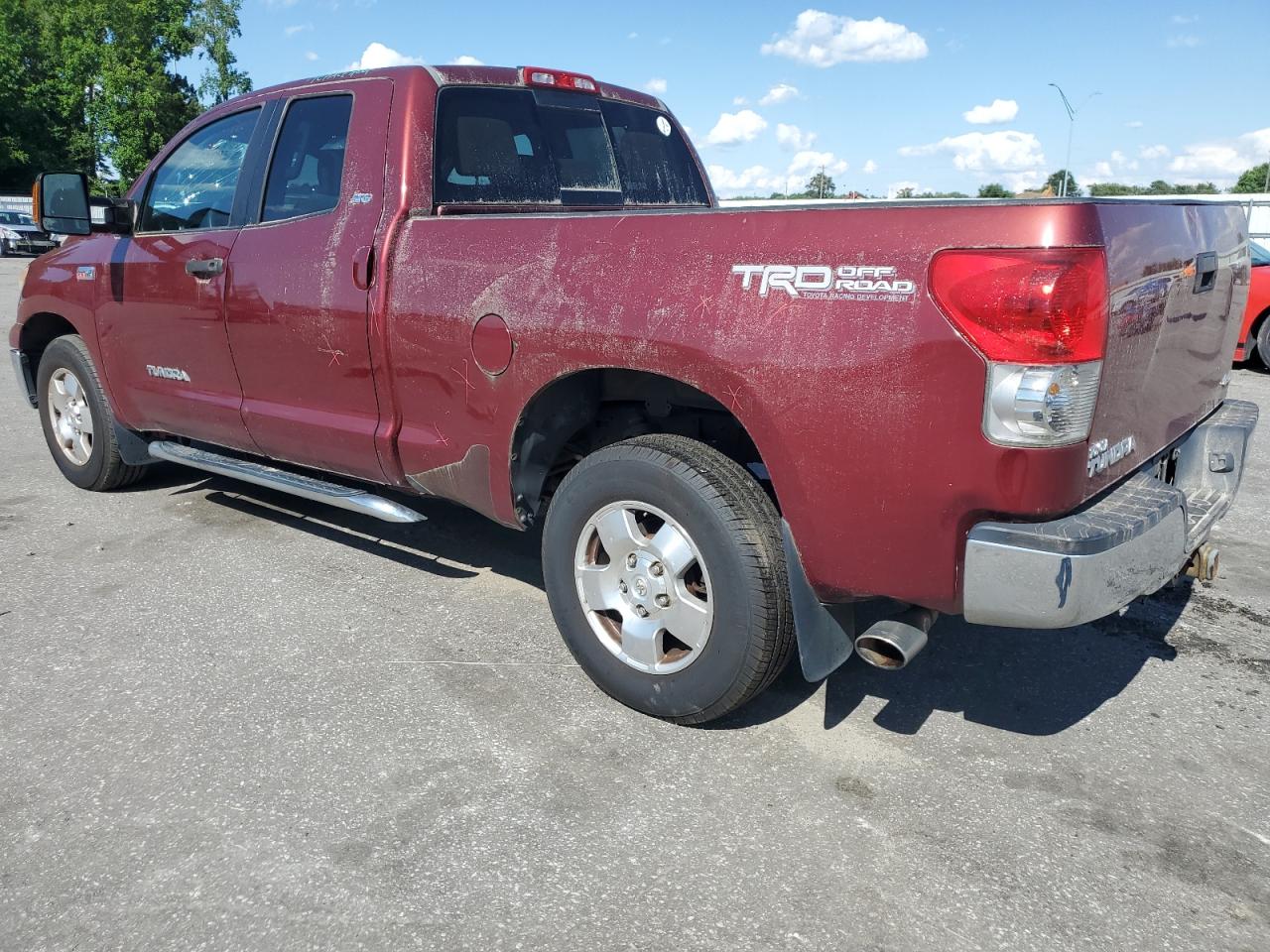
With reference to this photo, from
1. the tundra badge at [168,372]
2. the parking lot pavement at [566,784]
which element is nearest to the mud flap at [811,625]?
the parking lot pavement at [566,784]

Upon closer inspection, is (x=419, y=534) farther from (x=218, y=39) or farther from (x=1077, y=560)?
(x=218, y=39)

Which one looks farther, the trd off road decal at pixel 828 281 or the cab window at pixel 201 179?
the cab window at pixel 201 179

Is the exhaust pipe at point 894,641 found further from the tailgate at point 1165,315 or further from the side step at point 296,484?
the side step at point 296,484

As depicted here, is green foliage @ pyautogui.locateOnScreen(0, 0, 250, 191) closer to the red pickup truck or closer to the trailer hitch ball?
the red pickup truck

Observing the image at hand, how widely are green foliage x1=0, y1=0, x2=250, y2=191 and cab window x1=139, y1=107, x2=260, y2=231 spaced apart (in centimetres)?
4488

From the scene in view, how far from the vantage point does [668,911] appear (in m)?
2.31

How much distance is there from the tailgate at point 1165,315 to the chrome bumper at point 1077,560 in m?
0.12

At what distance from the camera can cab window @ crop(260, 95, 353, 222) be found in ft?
12.9

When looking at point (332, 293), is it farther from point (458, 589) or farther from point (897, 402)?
point (897, 402)

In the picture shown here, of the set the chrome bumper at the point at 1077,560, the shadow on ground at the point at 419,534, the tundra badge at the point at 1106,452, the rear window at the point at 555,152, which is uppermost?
the rear window at the point at 555,152

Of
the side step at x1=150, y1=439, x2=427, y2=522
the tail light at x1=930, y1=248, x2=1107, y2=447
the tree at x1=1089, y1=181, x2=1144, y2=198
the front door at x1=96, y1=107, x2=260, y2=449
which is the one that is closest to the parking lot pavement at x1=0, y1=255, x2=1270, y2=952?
the side step at x1=150, y1=439, x2=427, y2=522

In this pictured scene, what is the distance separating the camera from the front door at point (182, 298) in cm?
439

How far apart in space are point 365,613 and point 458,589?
0.43 m

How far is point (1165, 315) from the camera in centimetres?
270
